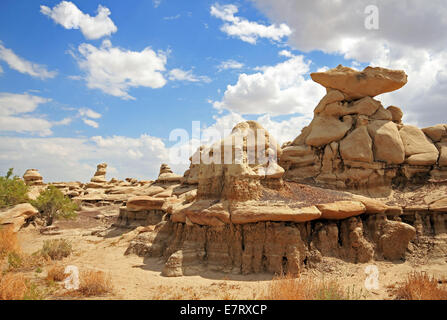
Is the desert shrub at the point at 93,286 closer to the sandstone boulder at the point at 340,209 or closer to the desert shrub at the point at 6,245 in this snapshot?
the desert shrub at the point at 6,245

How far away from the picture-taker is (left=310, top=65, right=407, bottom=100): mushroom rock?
57.1 feet

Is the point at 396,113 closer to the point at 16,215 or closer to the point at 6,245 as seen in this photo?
Result: the point at 6,245

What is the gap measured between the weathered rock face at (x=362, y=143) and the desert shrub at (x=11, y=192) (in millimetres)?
15968

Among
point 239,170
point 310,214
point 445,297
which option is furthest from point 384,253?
Result: point 239,170

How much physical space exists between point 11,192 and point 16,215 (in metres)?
1.78

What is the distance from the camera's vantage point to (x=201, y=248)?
9.42 m

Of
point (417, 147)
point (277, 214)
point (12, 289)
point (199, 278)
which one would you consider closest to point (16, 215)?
point (12, 289)

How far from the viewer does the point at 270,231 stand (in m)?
8.89

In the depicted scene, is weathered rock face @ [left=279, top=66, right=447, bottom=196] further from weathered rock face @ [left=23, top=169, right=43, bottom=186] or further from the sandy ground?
weathered rock face @ [left=23, top=169, right=43, bottom=186]

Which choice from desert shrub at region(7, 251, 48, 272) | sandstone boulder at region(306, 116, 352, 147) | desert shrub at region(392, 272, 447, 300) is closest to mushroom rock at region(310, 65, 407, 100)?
sandstone boulder at region(306, 116, 352, 147)

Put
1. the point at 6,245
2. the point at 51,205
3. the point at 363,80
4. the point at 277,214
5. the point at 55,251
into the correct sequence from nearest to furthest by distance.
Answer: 1. the point at 277,214
2. the point at 6,245
3. the point at 55,251
4. the point at 363,80
5. the point at 51,205

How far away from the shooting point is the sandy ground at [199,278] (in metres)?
6.96

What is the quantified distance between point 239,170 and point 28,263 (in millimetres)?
7382
